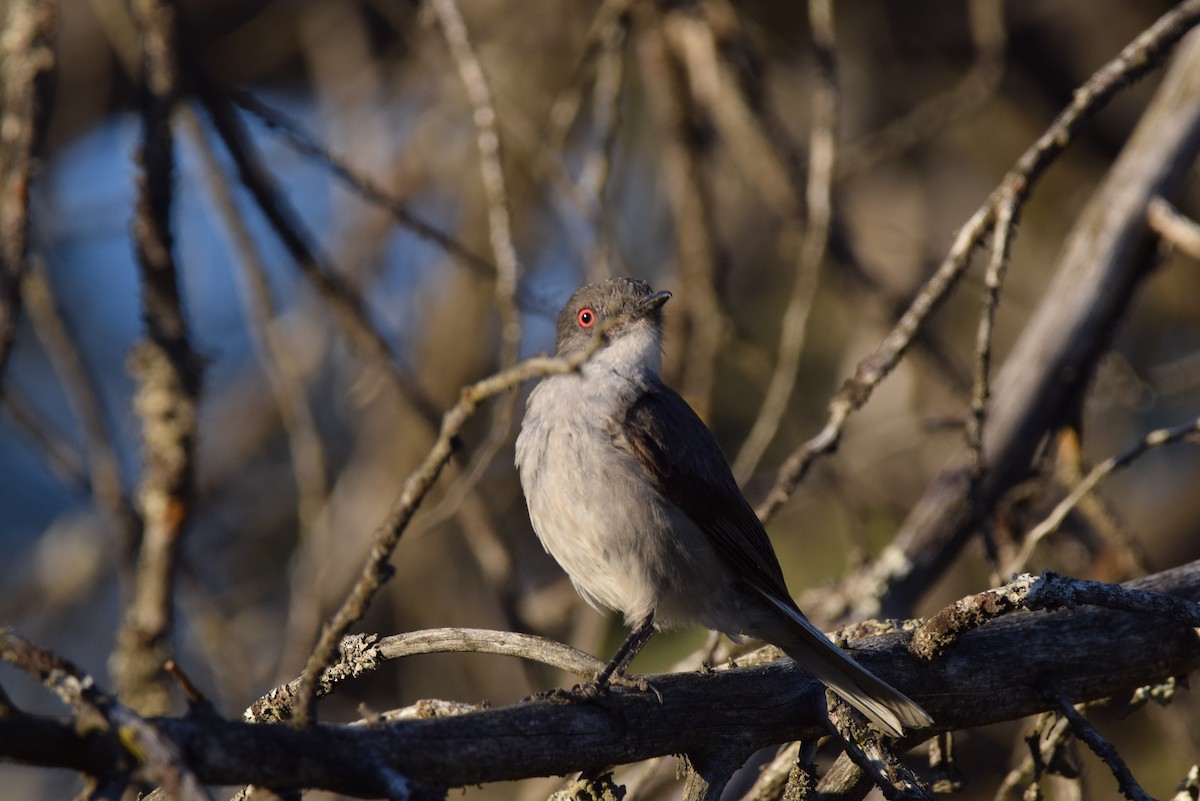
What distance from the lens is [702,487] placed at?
12.1ft

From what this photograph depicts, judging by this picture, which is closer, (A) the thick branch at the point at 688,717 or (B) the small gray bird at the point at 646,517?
(A) the thick branch at the point at 688,717

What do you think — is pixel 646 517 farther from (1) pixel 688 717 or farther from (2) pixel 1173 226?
(2) pixel 1173 226

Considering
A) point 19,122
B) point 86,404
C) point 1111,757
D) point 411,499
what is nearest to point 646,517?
point 1111,757

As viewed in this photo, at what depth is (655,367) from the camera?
427 cm

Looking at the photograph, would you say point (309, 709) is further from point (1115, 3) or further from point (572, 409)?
point (1115, 3)

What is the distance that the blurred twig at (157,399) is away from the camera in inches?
156

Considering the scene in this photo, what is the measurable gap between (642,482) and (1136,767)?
4.20 m

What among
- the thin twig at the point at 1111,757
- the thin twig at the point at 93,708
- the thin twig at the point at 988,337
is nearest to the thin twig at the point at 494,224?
the thin twig at the point at 988,337

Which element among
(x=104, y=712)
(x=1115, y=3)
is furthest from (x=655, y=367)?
(x=1115, y=3)

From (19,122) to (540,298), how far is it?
188 cm

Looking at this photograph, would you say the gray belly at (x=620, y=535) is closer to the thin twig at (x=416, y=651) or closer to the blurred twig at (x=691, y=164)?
the thin twig at (x=416, y=651)

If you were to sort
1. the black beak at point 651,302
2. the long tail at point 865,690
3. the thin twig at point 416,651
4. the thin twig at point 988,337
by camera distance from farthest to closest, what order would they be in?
the black beak at point 651,302
the thin twig at point 988,337
the long tail at point 865,690
the thin twig at point 416,651

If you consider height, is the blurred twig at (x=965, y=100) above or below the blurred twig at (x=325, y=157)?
above

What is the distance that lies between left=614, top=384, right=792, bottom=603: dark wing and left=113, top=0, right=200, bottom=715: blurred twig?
62.1 inches
